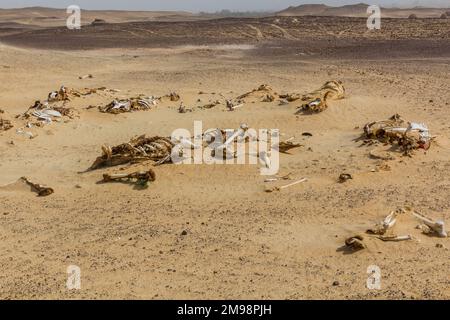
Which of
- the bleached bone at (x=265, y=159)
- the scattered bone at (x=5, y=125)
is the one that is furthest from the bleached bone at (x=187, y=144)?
the scattered bone at (x=5, y=125)

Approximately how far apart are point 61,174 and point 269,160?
390 cm

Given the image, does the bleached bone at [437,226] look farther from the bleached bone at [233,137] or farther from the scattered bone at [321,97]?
the scattered bone at [321,97]

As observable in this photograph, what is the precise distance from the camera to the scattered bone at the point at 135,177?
9.27m

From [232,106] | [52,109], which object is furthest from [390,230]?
[52,109]

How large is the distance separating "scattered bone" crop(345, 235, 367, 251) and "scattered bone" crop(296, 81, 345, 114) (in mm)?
7133

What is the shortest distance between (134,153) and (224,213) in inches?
115

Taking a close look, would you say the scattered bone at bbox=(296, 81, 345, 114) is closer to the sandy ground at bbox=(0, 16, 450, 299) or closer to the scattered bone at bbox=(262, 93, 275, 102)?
the sandy ground at bbox=(0, 16, 450, 299)

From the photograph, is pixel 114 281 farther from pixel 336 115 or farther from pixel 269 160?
pixel 336 115

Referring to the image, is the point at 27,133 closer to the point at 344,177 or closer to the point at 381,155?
the point at 344,177

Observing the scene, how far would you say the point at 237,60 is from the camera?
84.7 ft

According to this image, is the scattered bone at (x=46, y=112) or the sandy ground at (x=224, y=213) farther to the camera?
the scattered bone at (x=46, y=112)

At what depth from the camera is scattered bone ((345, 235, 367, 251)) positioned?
21.6ft

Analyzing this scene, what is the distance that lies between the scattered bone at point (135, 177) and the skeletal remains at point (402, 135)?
4574 millimetres
